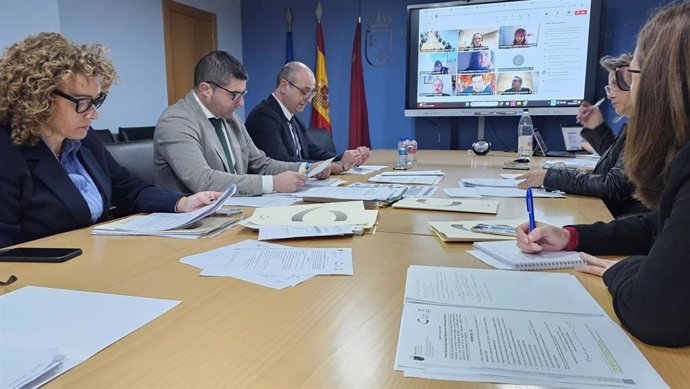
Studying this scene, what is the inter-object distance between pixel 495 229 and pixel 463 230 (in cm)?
8

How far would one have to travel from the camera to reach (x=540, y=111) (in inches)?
146

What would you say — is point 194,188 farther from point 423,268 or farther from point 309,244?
point 423,268

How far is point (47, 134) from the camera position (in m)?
1.35

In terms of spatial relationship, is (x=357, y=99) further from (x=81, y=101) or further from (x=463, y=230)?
(x=463, y=230)

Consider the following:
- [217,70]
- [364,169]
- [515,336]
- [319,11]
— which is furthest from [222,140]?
[319,11]

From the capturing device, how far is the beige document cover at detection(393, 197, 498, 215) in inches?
57.6

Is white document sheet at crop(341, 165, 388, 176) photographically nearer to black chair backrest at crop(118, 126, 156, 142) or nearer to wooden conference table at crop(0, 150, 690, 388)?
wooden conference table at crop(0, 150, 690, 388)

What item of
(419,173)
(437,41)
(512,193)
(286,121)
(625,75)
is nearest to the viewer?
(625,75)

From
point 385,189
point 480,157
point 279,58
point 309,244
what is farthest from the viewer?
point 279,58

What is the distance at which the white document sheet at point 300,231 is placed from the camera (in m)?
1.16

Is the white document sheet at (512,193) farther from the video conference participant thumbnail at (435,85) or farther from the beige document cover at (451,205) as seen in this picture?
the video conference participant thumbnail at (435,85)

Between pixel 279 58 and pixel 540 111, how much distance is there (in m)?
2.59

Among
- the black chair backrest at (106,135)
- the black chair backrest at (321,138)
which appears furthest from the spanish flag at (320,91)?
the black chair backrest at (106,135)

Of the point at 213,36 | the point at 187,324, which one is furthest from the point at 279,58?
the point at 187,324
